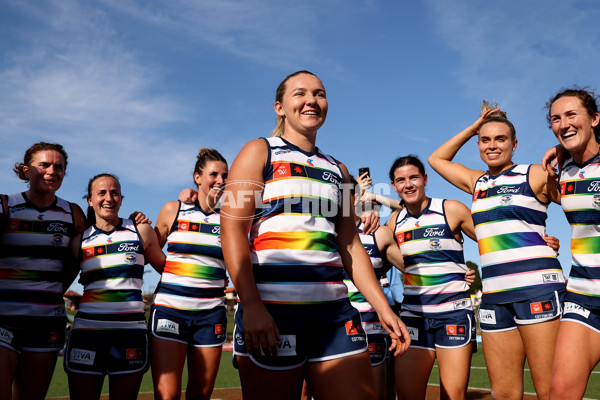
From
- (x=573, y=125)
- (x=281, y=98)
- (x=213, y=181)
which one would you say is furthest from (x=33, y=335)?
(x=573, y=125)

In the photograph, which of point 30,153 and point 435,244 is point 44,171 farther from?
point 435,244

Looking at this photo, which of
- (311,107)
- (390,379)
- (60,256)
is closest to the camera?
(311,107)

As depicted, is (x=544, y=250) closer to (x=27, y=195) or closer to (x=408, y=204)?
(x=408, y=204)

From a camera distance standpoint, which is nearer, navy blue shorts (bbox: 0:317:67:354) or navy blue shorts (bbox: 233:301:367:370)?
navy blue shorts (bbox: 233:301:367:370)

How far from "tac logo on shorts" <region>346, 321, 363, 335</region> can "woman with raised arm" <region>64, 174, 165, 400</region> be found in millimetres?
2829

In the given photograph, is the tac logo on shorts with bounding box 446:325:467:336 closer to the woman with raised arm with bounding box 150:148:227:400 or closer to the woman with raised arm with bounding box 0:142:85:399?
the woman with raised arm with bounding box 150:148:227:400

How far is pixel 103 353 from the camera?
16.3 ft

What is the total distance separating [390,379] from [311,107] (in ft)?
16.3

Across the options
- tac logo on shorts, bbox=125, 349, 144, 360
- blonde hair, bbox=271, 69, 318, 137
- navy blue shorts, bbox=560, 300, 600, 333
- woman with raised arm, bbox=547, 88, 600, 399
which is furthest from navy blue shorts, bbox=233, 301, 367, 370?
tac logo on shorts, bbox=125, 349, 144, 360

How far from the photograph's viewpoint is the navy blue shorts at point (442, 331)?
5.33 m

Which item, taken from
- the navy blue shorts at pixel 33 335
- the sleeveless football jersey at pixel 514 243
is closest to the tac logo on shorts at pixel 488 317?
the sleeveless football jersey at pixel 514 243

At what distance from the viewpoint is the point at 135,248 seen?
5293 mm

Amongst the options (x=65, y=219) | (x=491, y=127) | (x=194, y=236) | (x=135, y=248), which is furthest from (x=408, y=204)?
(x=65, y=219)

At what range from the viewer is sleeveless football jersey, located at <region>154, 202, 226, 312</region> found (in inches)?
210
